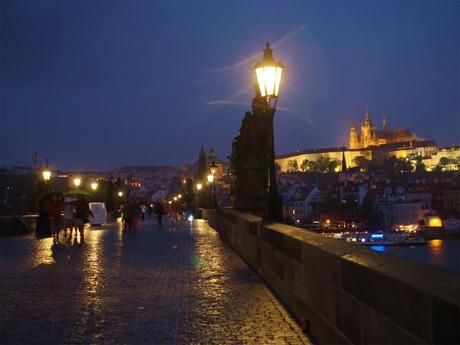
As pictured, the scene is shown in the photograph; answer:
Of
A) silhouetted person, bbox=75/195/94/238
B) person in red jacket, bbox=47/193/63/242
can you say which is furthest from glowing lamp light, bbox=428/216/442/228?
person in red jacket, bbox=47/193/63/242

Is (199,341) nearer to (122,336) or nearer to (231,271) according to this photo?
(122,336)

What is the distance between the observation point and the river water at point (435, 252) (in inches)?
345

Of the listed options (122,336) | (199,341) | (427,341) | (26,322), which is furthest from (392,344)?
(26,322)

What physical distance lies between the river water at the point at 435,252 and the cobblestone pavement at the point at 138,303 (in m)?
1.87

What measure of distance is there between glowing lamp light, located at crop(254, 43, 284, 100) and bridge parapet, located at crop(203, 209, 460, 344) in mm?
2910

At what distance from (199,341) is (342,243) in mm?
1665

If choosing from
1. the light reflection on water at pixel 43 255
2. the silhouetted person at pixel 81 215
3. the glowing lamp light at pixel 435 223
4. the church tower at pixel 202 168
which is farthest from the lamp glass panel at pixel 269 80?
the church tower at pixel 202 168

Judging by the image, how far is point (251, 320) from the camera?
7695 mm

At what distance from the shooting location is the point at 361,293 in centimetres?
468

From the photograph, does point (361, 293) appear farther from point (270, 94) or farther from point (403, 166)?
point (403, 166)

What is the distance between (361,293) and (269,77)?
713 centimetres

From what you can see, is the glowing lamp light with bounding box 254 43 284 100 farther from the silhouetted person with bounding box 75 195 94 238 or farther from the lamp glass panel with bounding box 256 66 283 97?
the silhouetted person with bounding box 75 195 94 238

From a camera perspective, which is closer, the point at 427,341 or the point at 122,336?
the point at 427,341

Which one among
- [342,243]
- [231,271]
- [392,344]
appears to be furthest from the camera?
[231,271]
